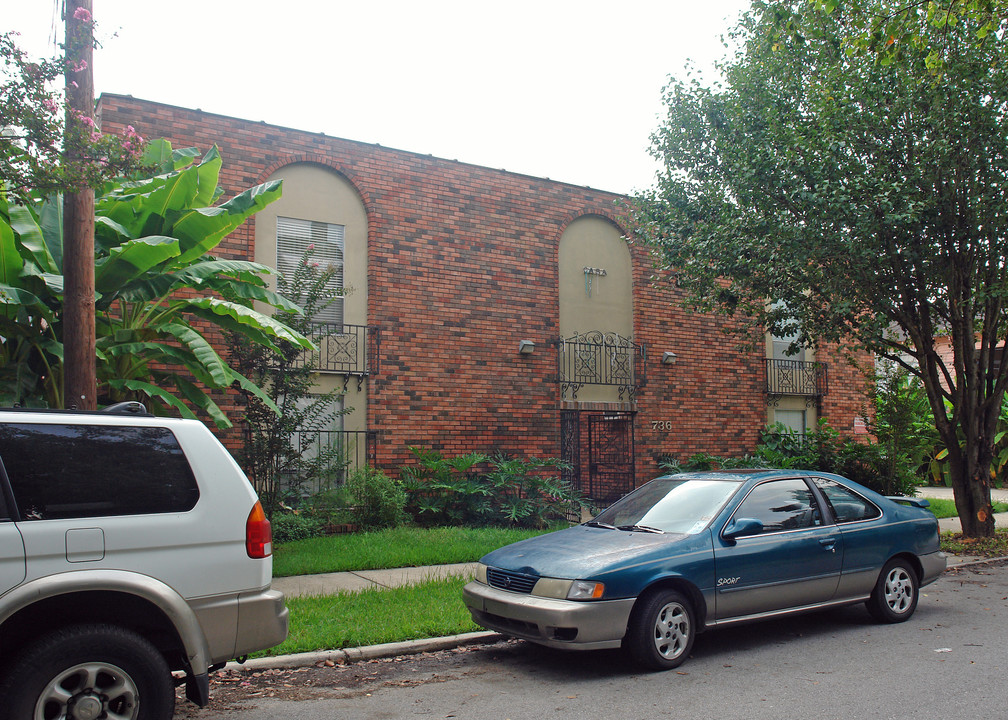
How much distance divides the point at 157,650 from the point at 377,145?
1128 centimetres

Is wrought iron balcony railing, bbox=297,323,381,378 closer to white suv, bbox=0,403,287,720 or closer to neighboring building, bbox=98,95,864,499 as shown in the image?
neighboring building, bbox=98,95,864,499

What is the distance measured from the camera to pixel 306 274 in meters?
11.2

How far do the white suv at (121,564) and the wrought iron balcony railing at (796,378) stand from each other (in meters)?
15.7

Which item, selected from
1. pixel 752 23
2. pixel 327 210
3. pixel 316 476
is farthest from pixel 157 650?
pixel 752 23

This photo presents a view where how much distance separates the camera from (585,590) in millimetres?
5789

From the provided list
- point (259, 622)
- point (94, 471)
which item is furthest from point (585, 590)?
point (94, 471)

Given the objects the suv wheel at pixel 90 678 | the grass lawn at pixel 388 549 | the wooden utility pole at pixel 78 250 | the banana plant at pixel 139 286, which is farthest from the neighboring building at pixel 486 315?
the suv wheel at pixel 90 678

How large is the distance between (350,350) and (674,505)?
7.78 m

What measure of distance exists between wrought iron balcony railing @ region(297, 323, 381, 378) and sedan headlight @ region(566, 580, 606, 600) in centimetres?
826

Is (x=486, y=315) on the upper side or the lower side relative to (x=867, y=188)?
lower

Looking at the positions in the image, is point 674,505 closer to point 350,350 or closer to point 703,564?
point 703,564

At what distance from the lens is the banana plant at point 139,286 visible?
8344 mm

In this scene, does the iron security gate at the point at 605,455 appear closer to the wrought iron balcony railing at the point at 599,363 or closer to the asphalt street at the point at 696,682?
the wrought iron balcony railing at the point at 599,363

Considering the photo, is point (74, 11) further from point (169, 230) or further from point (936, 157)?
point (936, 157)
